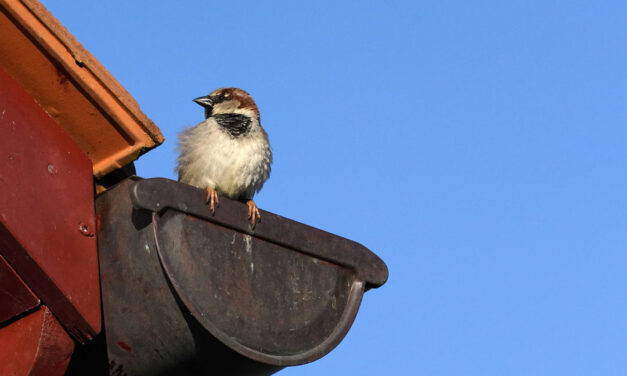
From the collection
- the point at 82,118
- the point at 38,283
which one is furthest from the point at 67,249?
the point at 82,118

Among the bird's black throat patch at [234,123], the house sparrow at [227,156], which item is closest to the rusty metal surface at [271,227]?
the house sparrow at [227,156]

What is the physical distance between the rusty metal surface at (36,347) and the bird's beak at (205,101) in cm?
296

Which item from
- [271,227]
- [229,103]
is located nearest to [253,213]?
[271,227]

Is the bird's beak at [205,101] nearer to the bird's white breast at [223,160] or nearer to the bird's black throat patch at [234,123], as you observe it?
the bird's black throat patch at [234,123]

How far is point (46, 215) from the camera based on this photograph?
230cm

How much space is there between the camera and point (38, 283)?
2.21 metres

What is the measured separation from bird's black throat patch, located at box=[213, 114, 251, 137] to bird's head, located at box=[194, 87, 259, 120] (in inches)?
4.4

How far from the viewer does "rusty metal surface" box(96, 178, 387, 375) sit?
7.69 feet

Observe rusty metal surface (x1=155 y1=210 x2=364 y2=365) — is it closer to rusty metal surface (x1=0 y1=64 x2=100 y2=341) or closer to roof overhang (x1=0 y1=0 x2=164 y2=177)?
rusty metal surface (x1=0 y1=64 x2=100 y2=341)

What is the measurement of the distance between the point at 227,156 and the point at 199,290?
1.97 meters

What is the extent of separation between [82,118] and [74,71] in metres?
0.14

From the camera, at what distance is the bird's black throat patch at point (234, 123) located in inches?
175

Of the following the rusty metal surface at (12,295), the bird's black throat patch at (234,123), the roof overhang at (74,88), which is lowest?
the rusty metal surface at (12,295)

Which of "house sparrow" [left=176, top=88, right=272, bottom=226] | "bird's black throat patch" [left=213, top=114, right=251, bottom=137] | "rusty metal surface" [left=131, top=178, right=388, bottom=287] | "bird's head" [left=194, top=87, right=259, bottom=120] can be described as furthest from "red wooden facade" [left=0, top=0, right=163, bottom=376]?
"bird's head" [left=194, top=87, right=259, bottom=120]
